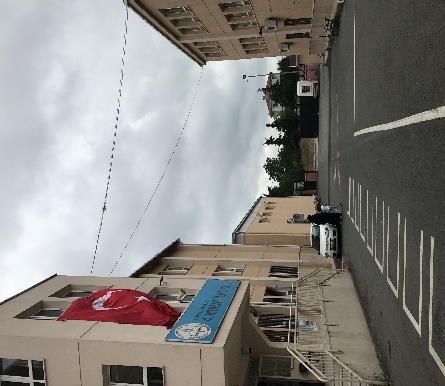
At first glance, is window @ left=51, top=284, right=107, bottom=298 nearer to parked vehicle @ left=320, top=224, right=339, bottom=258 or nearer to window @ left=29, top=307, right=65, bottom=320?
window @ left=29, top=307, right=65, bottom=320

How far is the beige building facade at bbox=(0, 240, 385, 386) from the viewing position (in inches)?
532

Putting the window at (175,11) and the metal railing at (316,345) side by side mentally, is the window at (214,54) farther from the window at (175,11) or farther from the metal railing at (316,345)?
the metal railing at (316,345)

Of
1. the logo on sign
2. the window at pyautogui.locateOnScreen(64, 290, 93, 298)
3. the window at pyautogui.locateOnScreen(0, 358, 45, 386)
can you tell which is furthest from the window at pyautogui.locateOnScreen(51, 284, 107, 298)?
the logo on sign

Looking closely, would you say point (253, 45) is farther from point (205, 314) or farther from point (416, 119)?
point (416, 119)

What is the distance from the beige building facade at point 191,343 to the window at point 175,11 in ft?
52.5

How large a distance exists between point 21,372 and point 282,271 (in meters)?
16.5

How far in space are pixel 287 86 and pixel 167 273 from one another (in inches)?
1631

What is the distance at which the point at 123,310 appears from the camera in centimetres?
1542

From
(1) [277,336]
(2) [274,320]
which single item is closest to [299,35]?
(2) [274,320]

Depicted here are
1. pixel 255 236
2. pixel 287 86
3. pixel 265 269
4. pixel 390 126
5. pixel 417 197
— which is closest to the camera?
pixel 417 197

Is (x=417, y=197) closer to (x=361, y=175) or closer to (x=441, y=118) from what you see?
(x=441, y=118)

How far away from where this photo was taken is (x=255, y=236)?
32.7 metres

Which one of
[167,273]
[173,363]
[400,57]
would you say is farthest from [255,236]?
[400,57]

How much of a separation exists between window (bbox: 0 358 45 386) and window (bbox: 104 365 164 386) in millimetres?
A: 1974
